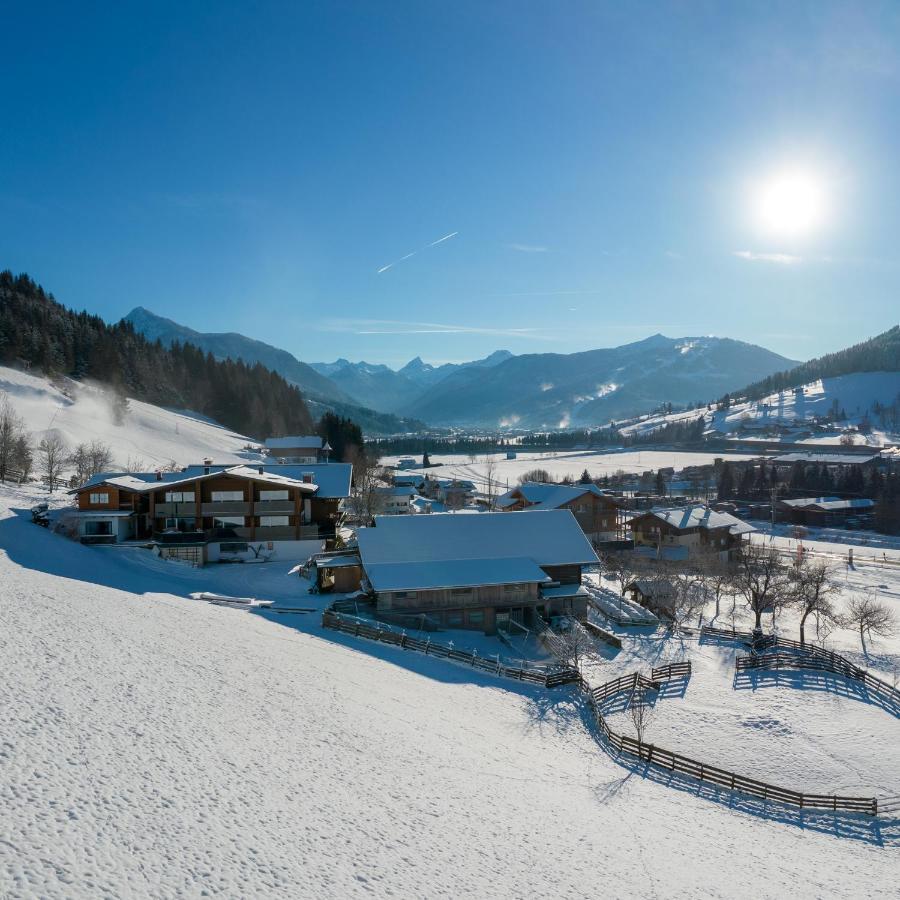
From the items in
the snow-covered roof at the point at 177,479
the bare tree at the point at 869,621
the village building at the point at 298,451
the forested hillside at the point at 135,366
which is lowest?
the bare tree at the point at 869,621

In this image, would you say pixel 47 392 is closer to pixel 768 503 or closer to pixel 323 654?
pixel 323 654

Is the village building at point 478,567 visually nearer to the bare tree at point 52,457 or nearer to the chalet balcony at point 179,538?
the chalet balcony at point 179,538

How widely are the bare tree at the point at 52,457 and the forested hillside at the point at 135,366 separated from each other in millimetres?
30672

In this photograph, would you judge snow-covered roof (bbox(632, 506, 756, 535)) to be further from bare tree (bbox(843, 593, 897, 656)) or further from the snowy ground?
the snowy ground

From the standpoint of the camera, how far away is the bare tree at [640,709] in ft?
68.1

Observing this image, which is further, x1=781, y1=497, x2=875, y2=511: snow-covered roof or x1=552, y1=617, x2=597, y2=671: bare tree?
x1=781, y1=497, x2=875, y2=511: snow-covered roof

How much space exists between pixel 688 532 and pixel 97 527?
52581 millimetres

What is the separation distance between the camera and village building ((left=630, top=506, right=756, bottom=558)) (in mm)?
58094

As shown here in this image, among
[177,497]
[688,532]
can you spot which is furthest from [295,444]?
[688,532]

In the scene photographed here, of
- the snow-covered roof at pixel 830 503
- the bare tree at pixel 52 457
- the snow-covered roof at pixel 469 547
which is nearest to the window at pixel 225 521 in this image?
the snow-covered roof at pixel 469 547

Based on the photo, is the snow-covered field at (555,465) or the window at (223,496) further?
the snow-covered field at (555,465)

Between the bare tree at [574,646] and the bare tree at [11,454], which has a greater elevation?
the bare tree at [11,454]

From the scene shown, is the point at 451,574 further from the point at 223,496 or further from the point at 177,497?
the point at 177,497

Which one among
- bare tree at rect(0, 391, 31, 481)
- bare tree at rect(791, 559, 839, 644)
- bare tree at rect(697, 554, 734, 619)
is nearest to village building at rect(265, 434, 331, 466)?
bare tree at rect(0, 391, 31, 481)
